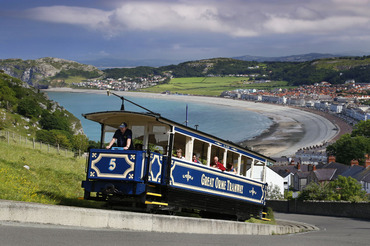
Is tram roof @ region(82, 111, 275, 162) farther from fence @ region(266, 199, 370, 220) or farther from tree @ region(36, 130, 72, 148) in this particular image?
tree @ region(36, 130, 72, 148)

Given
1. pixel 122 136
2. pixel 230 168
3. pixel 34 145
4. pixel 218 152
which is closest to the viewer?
pixel 122 136

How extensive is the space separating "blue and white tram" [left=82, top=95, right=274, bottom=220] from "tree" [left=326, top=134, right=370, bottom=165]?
3605 inches

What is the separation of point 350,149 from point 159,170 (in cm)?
9729

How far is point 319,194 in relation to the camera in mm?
53000

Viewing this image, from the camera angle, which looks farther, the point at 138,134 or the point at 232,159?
the point at 232,159

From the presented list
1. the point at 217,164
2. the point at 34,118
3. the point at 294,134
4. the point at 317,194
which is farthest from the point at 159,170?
the point at 294,134

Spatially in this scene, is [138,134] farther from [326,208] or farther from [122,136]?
[326,208]

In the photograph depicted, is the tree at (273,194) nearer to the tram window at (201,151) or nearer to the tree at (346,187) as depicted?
the tree at (346,187)

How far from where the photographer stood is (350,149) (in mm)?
107688

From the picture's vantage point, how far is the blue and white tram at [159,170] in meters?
15.3

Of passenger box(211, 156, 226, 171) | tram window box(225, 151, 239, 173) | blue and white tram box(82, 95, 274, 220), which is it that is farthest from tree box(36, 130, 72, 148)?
blue and white tram box(82, 95, 274, 220)

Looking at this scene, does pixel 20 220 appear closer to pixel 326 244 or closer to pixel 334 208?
pixel 326 244

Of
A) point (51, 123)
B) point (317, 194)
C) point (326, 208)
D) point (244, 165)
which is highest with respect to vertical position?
point (244, 165)

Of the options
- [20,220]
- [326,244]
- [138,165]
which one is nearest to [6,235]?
[20,220]
